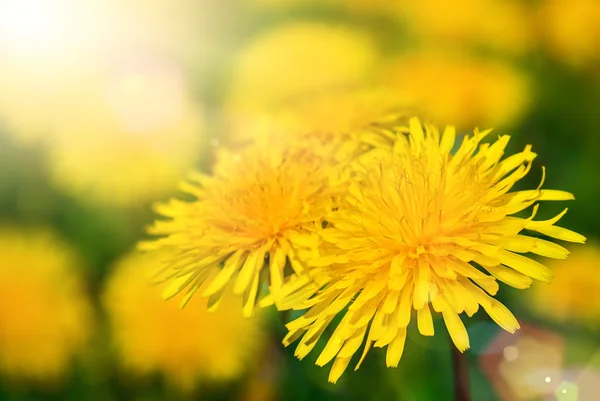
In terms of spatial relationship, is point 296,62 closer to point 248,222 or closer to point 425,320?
point 248,222

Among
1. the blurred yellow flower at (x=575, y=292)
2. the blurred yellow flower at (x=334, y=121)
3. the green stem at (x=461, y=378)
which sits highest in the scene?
the blurred yellow flower at (x=334, y=121)

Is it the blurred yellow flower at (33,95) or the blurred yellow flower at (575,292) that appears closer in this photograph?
the blurred yellow flower at (575,292)

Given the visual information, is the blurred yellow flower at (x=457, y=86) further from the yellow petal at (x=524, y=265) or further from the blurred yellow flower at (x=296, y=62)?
the yellow petal at (x=524, y=265)

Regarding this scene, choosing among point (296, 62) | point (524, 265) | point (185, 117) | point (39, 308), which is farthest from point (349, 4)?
point (39, 308)

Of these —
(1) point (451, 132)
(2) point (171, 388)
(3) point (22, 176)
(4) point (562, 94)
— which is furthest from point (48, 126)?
(4) point (562, 94)

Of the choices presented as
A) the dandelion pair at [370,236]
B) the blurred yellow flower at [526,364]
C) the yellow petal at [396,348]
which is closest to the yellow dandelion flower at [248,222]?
the dandelion pair at [370,236]

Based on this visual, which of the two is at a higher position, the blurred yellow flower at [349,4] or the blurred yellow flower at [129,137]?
the blurred yellow flower at [349,4]

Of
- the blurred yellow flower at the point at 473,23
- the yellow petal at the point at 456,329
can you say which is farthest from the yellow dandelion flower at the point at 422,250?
the blurred yellow flower at the point at 473,23

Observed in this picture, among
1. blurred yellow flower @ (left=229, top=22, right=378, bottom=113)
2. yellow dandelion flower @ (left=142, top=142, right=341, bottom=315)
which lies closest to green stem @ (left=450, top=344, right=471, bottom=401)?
yellow dandelion flower @ (left=142, top=142, right=341, bottom=315)
